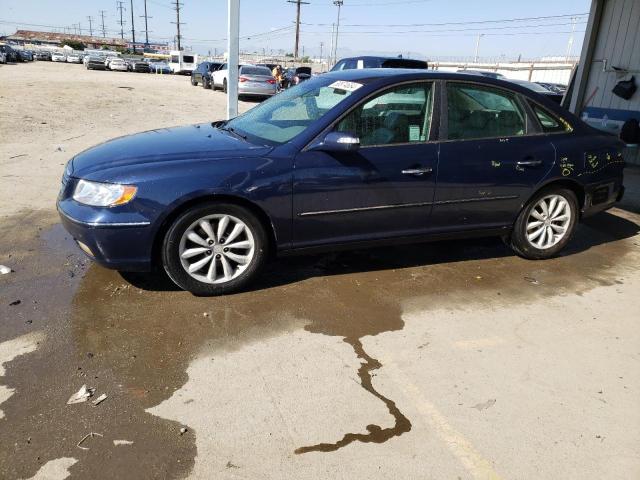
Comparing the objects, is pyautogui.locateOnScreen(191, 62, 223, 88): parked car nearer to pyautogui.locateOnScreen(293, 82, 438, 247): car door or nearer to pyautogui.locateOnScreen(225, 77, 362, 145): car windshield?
pyautogui.locateOnScreen(225, 77, 362, 145): car windshield

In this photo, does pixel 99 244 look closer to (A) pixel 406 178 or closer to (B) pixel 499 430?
(A) pixel 406 178

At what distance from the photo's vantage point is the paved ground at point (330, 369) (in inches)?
95.3

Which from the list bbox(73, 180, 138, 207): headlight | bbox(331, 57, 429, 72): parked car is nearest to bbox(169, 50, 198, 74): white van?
bbox(331, 57, 429, 72): parked car

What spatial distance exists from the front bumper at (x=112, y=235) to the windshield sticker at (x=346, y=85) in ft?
6.06

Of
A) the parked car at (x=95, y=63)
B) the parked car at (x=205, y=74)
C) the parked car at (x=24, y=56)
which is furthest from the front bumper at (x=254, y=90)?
the parked car at (x=24, y=56)

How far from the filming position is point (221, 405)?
9.00 feet

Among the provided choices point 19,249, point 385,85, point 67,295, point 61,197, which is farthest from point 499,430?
point 19,249

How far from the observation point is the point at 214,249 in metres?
3.82

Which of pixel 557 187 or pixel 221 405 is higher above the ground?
pixel 557 187

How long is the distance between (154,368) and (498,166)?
10.3ft

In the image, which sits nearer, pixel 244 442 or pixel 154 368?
pixel 244 442

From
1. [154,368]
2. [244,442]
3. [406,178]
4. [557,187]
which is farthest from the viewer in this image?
[557,187]

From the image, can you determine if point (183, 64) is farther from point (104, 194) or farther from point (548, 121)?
point (104, 194)

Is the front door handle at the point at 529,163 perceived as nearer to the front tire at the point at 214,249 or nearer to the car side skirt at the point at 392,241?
the car side skirt at the point at 392,241
